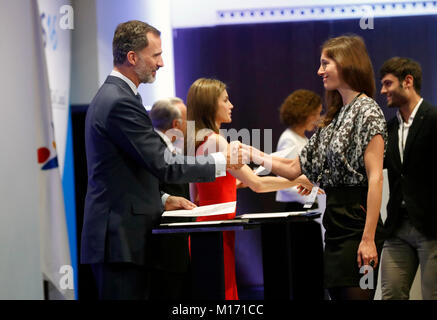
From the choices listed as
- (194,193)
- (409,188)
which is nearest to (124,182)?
(194,193)

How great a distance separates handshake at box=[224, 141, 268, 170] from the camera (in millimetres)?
2691

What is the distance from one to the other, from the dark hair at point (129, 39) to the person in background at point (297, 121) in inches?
91.1

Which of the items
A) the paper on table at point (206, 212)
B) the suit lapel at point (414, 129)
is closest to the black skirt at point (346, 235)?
the paper on table at point (206, 212)

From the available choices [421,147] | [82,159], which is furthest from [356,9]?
[82,159]

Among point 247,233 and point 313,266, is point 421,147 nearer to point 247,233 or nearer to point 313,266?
point 313,266

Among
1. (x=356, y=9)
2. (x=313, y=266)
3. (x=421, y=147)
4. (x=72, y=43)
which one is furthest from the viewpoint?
(x=356, y=9)

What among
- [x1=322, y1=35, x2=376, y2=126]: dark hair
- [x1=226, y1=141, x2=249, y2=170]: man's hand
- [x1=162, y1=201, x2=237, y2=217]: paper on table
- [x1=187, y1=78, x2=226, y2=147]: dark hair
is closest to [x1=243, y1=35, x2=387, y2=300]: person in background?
[x1=322, y1=35, x2=376, y2=126]: dark hair

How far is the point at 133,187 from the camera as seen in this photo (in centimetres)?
247

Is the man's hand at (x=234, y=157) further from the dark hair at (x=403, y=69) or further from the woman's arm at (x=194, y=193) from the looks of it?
the dark hair at (x=403, y=69)

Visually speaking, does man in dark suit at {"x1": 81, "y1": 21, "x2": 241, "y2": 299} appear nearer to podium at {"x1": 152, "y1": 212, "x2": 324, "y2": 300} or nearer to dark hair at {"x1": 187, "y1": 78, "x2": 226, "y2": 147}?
podium at {"x1": 152, "y1": 212, "x2": 324, "y2": 300}

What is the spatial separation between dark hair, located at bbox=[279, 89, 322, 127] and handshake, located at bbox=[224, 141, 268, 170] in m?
1.95

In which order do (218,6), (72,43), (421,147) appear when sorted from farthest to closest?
(218,6) → (72,43) → (421,147)

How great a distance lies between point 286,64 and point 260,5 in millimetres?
599

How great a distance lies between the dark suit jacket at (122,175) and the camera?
2.44m
